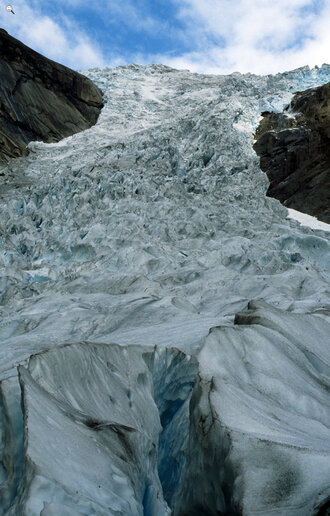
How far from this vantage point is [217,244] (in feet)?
38.3

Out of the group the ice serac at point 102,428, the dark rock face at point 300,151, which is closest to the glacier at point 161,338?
the ice serac at point 102,428

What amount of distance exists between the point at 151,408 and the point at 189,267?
20.3ft

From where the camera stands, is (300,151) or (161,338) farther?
(300,151)

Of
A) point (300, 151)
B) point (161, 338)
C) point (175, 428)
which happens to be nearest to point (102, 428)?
point (175, 428)

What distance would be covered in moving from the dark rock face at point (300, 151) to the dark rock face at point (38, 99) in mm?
9294

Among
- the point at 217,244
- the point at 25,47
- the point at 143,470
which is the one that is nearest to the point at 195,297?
the point at 217,244

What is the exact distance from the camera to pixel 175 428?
3.84 metres

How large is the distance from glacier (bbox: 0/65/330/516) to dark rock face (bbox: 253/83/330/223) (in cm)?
178

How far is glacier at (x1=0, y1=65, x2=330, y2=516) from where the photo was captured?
7.57ft

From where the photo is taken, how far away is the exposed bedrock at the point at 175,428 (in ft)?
7.11

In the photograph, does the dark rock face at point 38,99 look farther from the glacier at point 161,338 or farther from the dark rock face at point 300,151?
the dark rock face at point 300,151

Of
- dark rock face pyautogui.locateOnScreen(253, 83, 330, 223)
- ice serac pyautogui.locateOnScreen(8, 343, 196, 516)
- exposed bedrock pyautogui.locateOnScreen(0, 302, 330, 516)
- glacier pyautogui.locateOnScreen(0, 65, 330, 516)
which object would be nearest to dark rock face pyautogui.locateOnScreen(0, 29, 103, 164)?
glacier pyautogui.locateOnScreen(0, 65, 330, 516)

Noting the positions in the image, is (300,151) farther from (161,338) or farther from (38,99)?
(161,338)

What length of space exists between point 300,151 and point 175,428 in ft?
59.5
